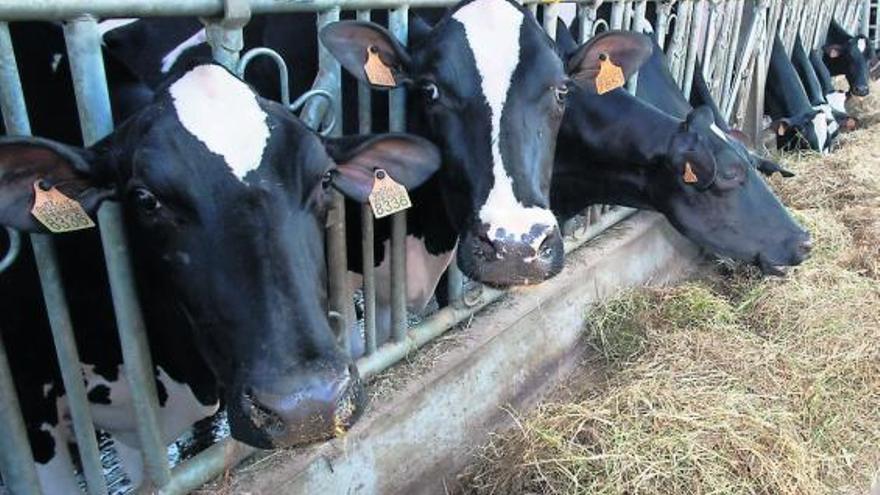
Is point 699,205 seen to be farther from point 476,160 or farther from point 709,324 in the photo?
point 476,160

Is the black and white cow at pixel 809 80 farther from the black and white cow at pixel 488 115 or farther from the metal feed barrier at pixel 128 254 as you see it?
the black and white cow at pixel 488 115

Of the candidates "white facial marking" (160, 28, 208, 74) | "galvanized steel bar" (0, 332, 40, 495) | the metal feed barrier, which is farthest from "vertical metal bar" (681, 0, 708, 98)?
"galvanized steel bar" (0, 332, 40, 495)

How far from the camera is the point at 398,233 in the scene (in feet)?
9.86

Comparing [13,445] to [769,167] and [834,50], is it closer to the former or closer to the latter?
[769,167]

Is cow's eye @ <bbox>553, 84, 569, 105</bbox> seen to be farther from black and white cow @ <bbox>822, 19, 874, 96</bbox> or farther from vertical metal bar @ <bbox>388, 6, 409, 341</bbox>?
black and white cow @ <bbox>822, 19, 874, 96</bbox>

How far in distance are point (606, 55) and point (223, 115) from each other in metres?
2.02

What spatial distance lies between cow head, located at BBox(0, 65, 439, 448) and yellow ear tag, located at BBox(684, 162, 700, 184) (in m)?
2.22

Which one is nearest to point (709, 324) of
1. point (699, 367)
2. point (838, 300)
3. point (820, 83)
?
point (699, 367)

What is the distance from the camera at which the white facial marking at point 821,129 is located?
707 centimetres

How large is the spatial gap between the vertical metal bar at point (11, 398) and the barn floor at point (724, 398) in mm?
1432

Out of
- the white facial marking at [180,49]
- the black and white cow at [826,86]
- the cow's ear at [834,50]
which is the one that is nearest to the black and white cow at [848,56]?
the cow's ear at [834,50]

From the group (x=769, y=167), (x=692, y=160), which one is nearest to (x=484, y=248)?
(x=692, y=160)

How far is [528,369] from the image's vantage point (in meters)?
3.54

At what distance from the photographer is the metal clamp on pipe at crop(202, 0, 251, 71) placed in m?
2.06
